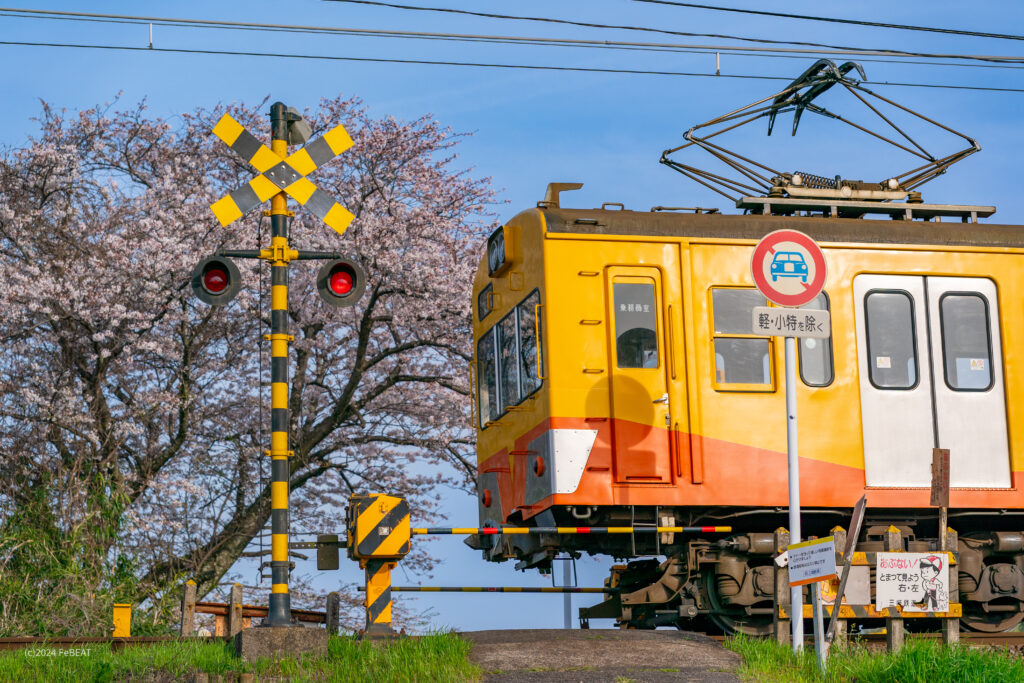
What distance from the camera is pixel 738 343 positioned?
10773 millimetres

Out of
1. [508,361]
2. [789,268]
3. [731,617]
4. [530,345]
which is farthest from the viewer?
[508,361]

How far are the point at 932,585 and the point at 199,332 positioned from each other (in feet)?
41.7

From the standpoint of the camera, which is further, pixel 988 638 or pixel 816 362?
pixel 816 362

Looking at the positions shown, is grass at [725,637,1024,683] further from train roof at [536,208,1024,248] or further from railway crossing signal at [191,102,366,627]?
train roof at [536,208,1024,248]

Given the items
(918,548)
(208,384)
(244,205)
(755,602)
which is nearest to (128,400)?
(208,384)

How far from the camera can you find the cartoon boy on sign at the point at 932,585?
31.3 feet

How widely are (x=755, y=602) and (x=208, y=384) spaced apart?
469 inches

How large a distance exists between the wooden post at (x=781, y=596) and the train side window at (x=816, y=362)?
171 centimetres

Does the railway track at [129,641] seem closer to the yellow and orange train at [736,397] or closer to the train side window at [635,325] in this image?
the yellow and orange train at [736,397]

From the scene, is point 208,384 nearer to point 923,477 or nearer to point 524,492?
point 524,492

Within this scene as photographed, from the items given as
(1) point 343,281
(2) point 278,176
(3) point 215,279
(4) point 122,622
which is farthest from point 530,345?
(4) point 122,622

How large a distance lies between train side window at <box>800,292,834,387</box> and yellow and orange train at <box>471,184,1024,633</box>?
16 mm

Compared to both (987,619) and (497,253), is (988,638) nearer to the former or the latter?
(987,619)

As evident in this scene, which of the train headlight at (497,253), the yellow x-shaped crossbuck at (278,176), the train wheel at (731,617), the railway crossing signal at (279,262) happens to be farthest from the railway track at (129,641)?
the train headlight at (497,253)
